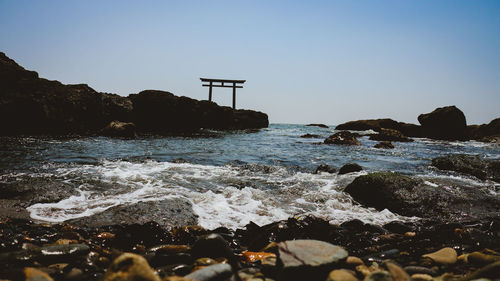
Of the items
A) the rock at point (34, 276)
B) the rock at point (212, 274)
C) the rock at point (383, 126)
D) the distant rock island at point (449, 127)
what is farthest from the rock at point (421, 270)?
the rock at point (383, 126)

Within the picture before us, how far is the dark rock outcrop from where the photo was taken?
467cm

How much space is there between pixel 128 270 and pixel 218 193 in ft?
12.4

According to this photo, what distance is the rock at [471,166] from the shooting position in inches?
302

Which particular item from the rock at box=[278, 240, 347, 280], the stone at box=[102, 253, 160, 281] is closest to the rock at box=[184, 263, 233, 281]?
the stone at box=[102, 253, 160, 281]

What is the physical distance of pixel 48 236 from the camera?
3.03 m

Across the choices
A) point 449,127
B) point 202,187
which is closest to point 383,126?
point 449,127

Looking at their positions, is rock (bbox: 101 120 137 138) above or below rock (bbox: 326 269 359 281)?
above

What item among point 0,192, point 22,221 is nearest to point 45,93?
point 0,192

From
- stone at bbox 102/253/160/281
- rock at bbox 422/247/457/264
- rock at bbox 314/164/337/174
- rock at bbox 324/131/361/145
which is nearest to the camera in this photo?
stone at bbox 102/253/160/281

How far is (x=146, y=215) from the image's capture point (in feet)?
12.8

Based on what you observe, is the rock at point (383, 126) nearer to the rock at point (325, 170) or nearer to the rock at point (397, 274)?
the rock at point (325, 170)

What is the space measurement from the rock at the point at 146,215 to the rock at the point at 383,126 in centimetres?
4068

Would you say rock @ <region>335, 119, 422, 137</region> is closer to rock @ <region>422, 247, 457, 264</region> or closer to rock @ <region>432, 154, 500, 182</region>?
rock @ <region>432, 154, 500, 182</region>

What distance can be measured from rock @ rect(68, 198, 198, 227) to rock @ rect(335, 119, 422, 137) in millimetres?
40680
